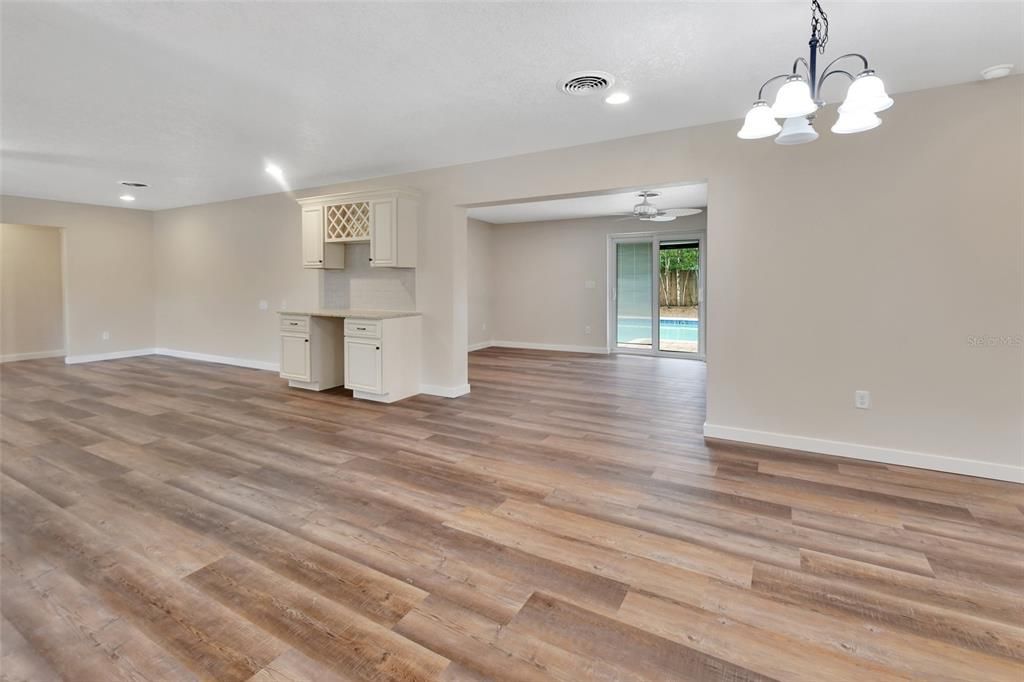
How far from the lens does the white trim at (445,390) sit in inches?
209

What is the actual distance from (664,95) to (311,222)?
434cm

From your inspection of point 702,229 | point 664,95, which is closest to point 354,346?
point 664,95

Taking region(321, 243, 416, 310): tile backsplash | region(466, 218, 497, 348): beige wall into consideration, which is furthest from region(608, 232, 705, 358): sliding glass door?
region(321, 243, 416, 310): tile backsplash

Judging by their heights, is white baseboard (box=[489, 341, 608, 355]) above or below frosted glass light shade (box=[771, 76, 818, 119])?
below

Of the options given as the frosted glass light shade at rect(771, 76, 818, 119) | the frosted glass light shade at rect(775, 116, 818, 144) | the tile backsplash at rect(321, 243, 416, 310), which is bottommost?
the tile backsplash at rect(321, 243, 416, 310)

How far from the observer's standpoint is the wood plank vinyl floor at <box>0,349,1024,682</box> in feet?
5.20

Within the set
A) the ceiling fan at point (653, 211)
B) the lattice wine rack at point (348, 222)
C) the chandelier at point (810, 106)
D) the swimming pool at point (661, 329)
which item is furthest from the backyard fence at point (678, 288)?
the chandelier at point (810, 106)

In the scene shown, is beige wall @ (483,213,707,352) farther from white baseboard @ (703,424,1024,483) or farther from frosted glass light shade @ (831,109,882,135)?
frosted glass light shade @ (831,109,882,135)

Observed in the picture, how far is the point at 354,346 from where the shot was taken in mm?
5109

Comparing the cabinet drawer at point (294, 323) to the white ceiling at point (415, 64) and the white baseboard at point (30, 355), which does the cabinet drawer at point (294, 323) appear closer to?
the white ceiling at point (415, 64)

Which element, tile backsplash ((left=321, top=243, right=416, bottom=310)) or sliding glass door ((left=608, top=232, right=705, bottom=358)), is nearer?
tile backsplash ((left=321, top=243, right=416, bottom=310))

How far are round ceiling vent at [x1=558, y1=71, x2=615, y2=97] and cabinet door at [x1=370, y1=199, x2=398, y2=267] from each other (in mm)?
2547

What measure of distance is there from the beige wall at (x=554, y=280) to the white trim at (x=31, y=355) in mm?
7582

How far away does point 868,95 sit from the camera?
1.93 meters
